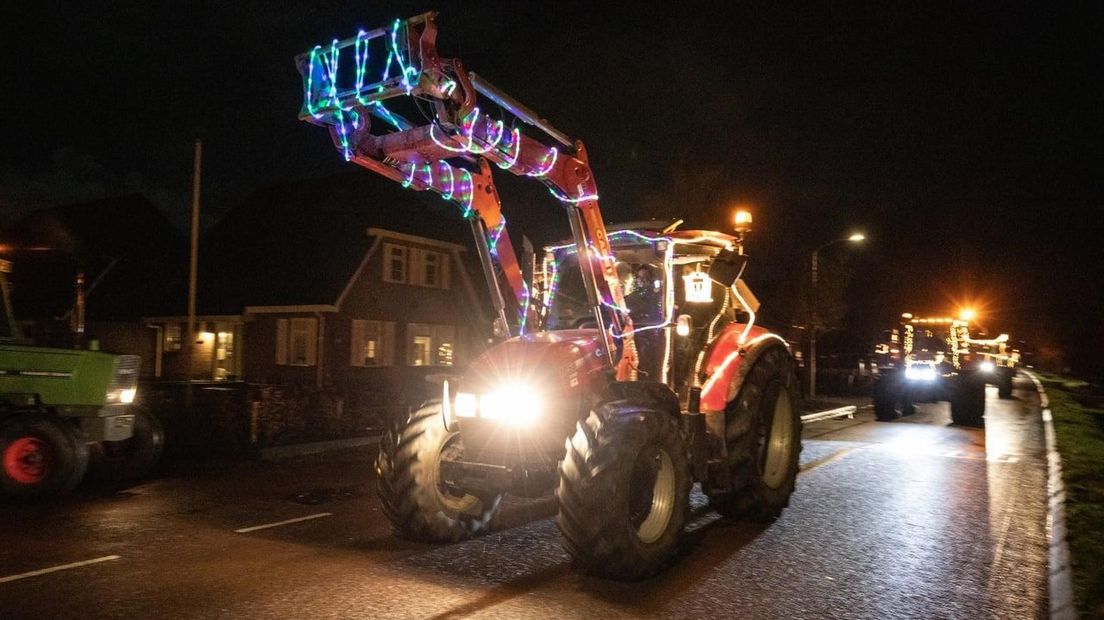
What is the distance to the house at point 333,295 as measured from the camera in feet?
89.9

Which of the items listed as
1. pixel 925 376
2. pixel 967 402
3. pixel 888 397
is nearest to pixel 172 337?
pixel 888 397

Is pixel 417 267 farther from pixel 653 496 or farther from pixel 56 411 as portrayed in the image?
pixel 653 496

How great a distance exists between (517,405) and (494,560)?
1349 mm

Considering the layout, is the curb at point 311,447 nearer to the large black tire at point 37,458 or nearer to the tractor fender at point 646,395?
the large black tire at point 37,458

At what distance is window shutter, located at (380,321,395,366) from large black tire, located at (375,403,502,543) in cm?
2157

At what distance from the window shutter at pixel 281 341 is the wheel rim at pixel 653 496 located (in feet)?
75.1

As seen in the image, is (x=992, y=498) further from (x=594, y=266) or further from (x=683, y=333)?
(x=594, y=266)

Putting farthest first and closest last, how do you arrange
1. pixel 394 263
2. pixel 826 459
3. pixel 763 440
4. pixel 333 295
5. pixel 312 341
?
pixel 394 263
pixel 312 341
pixel 333 295
pixel 826 459
pixel 763 440

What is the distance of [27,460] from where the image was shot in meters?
10.1

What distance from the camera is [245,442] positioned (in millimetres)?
15195

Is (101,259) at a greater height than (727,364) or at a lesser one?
greater

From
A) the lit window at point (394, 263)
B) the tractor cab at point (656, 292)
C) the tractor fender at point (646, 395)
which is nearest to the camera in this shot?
the tractor fender at point (646, 395)

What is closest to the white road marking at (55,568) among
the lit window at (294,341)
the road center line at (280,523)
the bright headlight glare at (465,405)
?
the road center line at (280,523)

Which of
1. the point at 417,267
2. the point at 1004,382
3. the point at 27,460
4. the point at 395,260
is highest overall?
the point at 395,260
